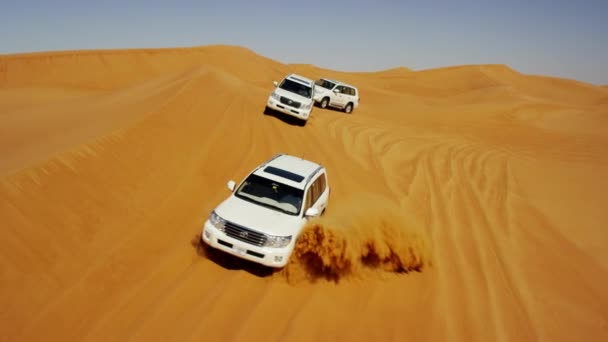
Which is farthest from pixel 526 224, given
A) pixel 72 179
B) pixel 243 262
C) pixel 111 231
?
pixel 72 179

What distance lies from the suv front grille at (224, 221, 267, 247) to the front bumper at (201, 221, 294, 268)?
0.07 metres

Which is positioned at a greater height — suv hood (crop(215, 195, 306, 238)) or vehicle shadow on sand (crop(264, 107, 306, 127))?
suv hood (crop(215, 195, 306, 238))

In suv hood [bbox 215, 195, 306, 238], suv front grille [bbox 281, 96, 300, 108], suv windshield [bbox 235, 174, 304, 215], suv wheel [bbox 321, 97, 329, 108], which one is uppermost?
suv windshield [bbox 235, 174, 304, 215]

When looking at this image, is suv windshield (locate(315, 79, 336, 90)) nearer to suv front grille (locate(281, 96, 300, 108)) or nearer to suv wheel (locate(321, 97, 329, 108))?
suv wheel (locate(321, 97, 329, 108))

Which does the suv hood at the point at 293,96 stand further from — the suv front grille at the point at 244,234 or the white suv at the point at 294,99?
the suv front grille at the point at 244,234

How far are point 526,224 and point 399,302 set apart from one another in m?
6.66

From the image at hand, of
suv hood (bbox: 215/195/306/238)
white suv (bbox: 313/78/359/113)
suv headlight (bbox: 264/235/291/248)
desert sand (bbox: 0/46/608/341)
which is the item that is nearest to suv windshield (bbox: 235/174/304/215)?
suv hood (bbox: 215/195/306/238)

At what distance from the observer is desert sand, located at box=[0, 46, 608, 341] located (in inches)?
261

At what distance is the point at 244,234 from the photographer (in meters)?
7.51

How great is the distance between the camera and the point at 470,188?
15.7 m

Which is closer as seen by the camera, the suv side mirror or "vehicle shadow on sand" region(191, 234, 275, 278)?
"vehicle shadow on sand" region(191, 234, 275, 278)

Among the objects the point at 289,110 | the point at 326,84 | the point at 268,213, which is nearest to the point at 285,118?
the point at 289,110

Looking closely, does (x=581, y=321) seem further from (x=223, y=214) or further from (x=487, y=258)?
(x=223, y=214)

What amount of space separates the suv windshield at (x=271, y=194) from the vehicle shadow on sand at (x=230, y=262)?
1032mm
